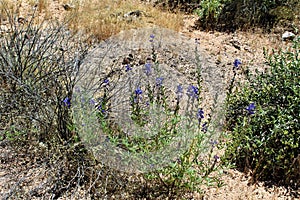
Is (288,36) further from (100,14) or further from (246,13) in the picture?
(100,14)

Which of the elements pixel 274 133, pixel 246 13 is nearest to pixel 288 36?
pixel 246 13

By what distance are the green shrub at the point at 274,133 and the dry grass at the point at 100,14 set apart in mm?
2855

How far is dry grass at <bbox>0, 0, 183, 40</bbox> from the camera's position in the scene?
572 centimetres

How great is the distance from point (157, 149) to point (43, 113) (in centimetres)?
110

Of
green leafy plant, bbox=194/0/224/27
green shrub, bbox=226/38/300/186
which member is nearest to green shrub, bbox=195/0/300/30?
green leafy plant, bbox=194/0/224/27

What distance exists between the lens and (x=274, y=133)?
130 inches

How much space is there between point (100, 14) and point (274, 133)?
13.3 ft

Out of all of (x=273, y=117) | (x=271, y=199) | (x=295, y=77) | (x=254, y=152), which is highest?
(x=295, y=77)

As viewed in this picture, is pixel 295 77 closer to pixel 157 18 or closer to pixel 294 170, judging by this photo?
pixel 294 170

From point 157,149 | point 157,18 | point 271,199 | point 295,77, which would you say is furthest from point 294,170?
point 157,18

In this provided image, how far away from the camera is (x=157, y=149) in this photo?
2.85 m

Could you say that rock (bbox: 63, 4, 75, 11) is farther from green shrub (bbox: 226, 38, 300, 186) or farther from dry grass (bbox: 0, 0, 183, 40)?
green shrub (bbox: 226, 38, 300, 186)

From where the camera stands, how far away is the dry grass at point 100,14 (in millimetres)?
5719

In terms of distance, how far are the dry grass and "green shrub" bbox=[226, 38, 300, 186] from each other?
285 cm
